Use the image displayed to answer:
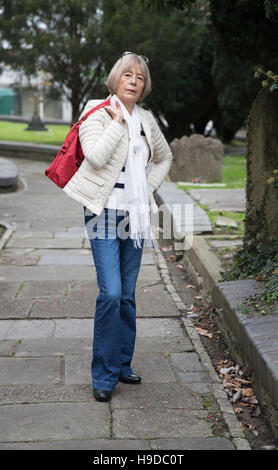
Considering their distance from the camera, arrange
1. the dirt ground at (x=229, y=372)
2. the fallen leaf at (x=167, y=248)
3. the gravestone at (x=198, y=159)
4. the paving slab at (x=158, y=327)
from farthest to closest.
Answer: the gravestone at (x=198, y=159) → the fallen leaf at (x=167, y=248) → the paving slab at (x=158, y=327) → the dirt ground at (x=229, y=372)

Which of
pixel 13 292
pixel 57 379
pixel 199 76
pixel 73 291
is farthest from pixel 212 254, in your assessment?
pixel 199 76

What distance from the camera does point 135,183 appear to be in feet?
12.2

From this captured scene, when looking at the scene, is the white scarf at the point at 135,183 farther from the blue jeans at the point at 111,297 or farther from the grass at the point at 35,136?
the grass at the point at 35,136

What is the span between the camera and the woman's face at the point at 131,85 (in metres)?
3.71

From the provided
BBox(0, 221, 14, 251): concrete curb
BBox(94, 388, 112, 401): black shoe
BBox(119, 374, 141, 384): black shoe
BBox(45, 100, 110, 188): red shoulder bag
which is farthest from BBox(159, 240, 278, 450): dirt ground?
Result: BBox(0, 221, 14, 251): concrete curb

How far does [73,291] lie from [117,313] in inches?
98.3

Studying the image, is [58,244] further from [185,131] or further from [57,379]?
[185,131]

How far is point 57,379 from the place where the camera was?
4.11 m

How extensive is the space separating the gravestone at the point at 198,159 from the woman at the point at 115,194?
9.76 metres

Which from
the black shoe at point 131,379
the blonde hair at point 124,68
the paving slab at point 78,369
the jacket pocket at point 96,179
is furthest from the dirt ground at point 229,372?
the blonde hair at point 124,68

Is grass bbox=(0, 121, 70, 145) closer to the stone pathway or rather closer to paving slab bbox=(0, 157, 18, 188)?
paving slab bbox=(0, 157, 18, 188)

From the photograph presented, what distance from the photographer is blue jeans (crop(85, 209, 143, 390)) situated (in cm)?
371

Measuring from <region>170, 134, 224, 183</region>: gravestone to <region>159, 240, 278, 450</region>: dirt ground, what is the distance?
691cm

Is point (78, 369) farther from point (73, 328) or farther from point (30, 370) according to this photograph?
point (73, 328)
